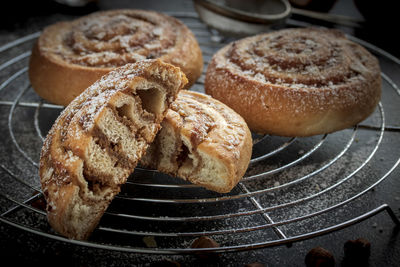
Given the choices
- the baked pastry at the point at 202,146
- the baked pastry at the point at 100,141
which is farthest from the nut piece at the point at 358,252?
the baked pastry at the point at 100,141

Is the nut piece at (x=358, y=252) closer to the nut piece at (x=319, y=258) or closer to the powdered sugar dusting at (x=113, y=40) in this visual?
the nut piece at (x=319, y=258)

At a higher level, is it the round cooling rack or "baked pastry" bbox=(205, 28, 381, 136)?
"baked pastry" bbox=(205, 28, 381, 136)

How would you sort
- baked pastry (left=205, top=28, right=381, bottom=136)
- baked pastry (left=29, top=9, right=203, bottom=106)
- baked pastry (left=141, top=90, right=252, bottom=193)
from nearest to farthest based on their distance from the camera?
baked pastry (left=141, top=90, right=252, bottom=193) < baked pastry (left=205, top=28, right=381, bottom=136) < baked pastry (left=29, top=9, right=203, bottom=106)

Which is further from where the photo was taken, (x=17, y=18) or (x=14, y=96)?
(x=17, y=18)

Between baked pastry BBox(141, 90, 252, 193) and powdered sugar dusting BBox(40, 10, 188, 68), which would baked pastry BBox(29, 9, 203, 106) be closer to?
powdered sugar dusting BBox(40, 10, 188, 68)

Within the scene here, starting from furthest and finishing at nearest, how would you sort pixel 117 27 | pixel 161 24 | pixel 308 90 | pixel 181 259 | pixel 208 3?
pixel 208 3 < pixel 161 24 < pixel 117 27 < pixel 308 90 < pixel 181 259

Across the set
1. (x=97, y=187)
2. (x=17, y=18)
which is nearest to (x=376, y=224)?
(x=97, y=187)

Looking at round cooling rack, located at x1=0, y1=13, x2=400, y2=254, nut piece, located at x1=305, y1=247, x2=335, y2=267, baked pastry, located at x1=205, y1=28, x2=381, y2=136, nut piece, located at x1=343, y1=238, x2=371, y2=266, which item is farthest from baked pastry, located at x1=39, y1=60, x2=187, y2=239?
nut piece, located at x1=343, y1=238, x2=371, y2=266

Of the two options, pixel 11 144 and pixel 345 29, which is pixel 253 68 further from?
pixel 345 29
